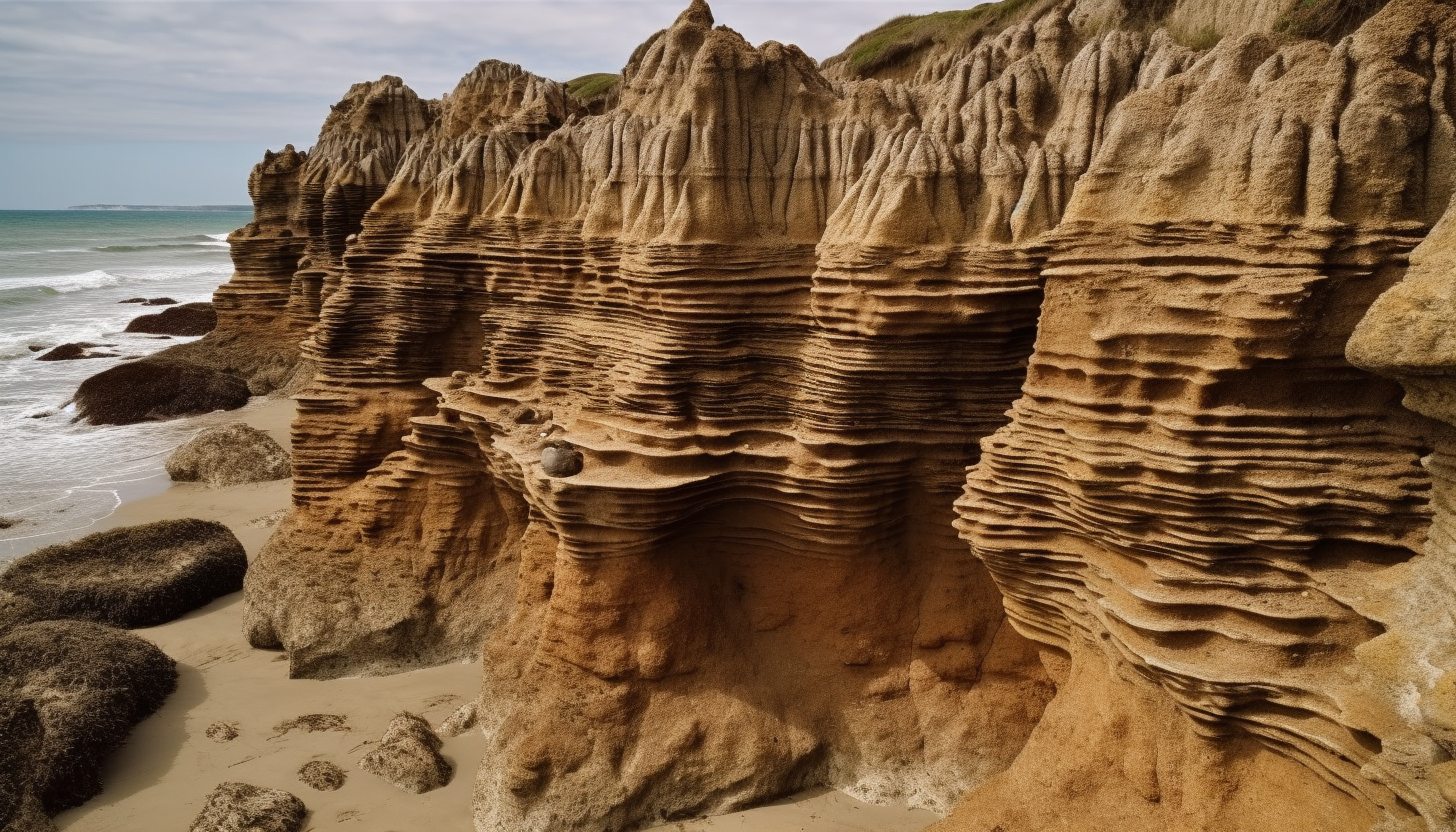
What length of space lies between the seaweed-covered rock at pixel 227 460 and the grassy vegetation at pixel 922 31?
59.5ft

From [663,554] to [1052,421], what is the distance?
4.56 meters

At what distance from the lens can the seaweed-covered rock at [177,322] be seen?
4681 cm

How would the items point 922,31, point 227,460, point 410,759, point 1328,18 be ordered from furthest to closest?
point 922,31 → point 227,460 → point 410,759 → point 1328,18

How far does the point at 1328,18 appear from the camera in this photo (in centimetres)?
1011

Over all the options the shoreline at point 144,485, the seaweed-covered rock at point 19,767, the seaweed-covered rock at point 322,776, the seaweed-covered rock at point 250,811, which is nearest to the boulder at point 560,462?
the seaweed-covered rock at point 322,776

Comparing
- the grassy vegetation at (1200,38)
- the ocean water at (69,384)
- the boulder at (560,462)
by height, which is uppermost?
the grassy vegetation at (1200,38)

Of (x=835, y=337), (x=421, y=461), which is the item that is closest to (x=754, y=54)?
(x=835, y=337)

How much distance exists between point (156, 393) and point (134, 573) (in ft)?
52.6

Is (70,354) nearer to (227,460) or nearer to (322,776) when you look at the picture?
(227,460)

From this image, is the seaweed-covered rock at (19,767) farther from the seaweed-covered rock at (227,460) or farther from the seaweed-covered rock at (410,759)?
the seaweed-covered rock at (227,460)

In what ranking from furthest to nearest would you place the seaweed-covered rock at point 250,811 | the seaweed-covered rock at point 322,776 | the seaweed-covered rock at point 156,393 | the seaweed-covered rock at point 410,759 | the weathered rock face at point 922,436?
the seaweed-covered rock at point 156,393, the seaweed-covered rock at point 322,776, the seaweed-covered rock at point 410,759, the seaweed-covered rock at point 250,811, the weathered rock face at point 922,436

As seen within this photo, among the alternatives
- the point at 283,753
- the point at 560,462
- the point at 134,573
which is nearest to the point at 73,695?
the point at 283,753

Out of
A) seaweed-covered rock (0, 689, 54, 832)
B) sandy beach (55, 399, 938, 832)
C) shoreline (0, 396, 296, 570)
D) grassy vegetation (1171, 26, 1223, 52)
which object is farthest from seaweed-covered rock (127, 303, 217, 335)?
grassy vegetation (1171, 26, 1223, 52)

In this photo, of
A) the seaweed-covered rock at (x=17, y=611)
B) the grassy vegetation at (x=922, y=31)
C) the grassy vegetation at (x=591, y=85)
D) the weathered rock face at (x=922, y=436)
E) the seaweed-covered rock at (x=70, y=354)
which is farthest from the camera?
the seaweed-covered rock at (x=70, y=354)
